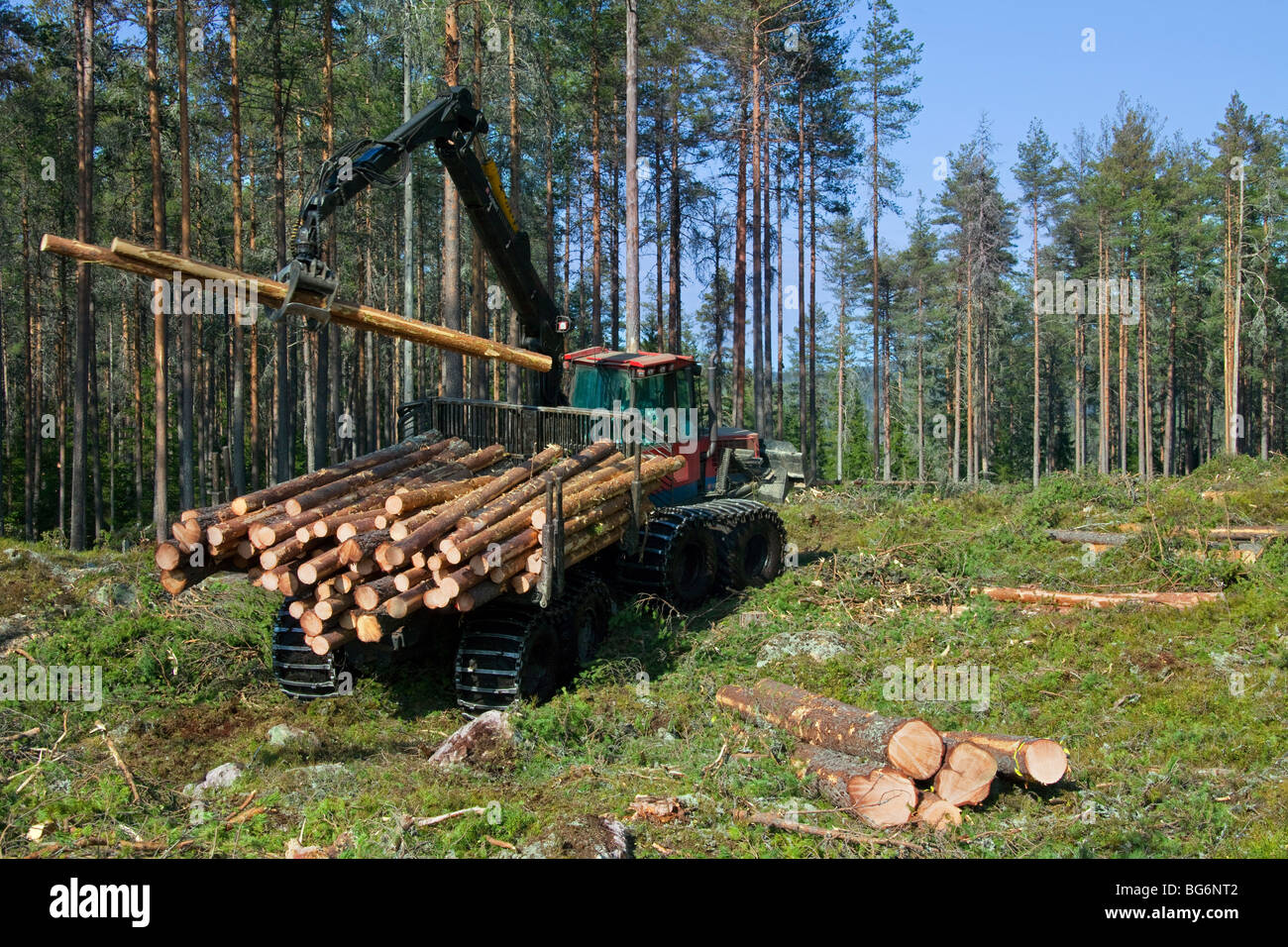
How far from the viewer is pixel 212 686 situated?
952cm

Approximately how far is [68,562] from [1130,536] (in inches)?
691

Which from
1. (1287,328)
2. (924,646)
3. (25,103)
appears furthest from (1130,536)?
(1287,328)

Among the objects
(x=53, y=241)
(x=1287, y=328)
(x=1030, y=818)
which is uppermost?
(x=1287, y=328)

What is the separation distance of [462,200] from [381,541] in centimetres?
473

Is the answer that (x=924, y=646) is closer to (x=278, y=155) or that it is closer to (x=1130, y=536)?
(x=1130, y=536)

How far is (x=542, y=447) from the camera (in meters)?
11.2

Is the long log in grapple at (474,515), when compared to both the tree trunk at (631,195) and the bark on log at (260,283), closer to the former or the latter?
the bark on log at (260,283)

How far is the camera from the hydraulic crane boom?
829 centimetres

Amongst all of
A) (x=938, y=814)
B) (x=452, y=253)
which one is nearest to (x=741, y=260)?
(x=452, y=253)

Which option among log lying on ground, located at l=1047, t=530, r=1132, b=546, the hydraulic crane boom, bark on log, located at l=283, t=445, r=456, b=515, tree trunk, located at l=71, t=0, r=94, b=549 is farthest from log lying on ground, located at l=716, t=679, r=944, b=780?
tree trunk, located at l=71, t=0, r=94, b=549

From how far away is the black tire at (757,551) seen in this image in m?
13.0

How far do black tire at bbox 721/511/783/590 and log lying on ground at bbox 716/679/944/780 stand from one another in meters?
4.28

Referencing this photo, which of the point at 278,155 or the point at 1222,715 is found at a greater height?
the point at 278,155

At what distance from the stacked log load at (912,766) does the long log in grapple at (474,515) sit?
121 inches
